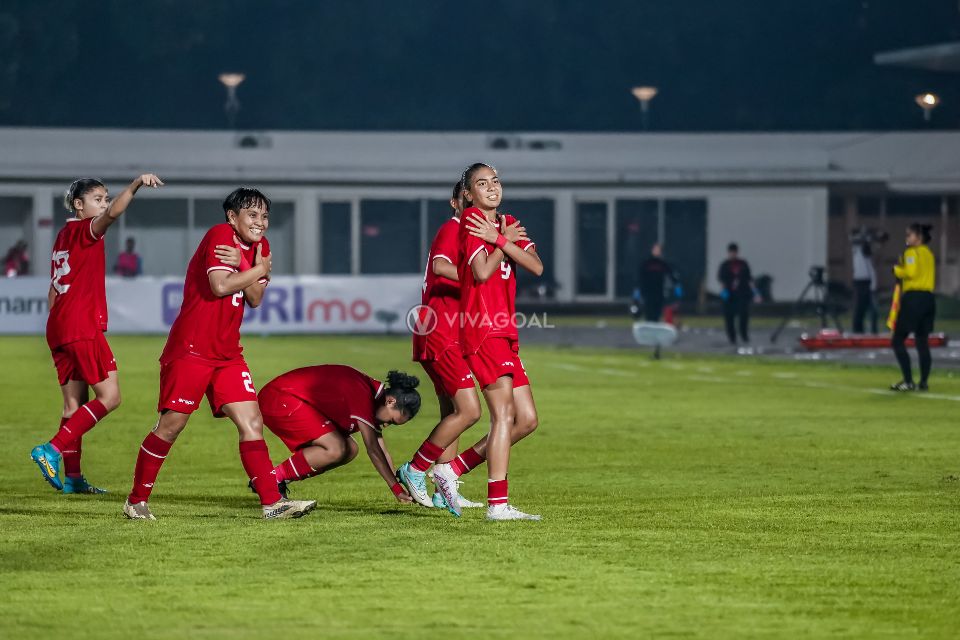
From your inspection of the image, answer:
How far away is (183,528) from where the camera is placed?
9328mm

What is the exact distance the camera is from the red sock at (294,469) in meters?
10.3

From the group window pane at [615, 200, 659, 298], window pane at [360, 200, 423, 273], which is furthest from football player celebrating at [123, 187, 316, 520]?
window pane at [615, 200, 659, 298]

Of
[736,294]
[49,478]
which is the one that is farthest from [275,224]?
[49,478]

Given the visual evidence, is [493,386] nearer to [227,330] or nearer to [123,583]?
[227,330]

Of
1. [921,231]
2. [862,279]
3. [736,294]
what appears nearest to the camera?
[921,231]

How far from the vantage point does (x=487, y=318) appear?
9.42m

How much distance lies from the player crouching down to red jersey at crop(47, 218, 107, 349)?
140cm

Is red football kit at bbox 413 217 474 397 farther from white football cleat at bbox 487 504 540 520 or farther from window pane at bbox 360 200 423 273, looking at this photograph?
window pane at bbox 360 200 423 273

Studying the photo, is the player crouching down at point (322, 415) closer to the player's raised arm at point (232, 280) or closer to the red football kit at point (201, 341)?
the red football kit at point (201, 341)

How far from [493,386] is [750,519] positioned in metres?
1.63

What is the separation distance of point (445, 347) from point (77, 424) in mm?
2751

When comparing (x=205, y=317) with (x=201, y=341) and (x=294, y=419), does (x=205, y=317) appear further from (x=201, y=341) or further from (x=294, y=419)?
(x=294, y=419)

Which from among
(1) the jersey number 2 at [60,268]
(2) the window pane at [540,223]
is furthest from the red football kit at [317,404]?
(2) the window pane at [540,223]

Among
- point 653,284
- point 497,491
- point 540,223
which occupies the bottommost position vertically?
point 497,491
